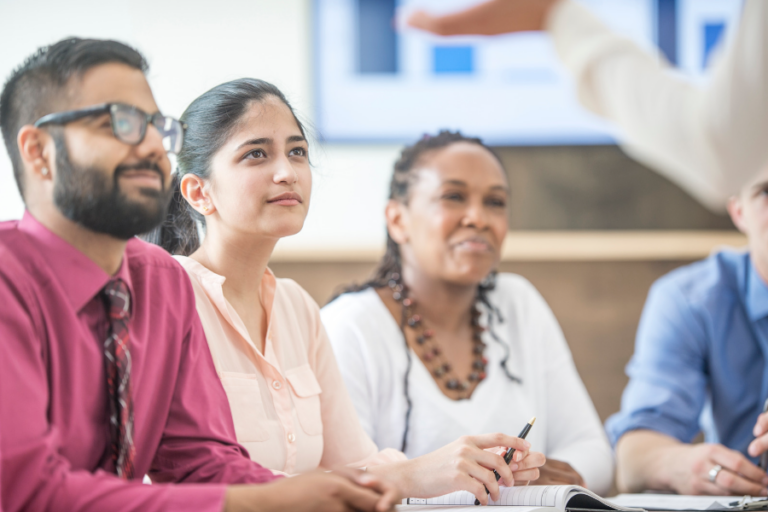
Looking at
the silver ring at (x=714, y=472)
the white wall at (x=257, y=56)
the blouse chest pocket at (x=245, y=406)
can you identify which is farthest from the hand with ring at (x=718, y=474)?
the white wall at (x=257, y=56)

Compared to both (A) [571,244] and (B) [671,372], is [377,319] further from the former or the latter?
(A) [571,244]

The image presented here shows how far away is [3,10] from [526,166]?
2008mm

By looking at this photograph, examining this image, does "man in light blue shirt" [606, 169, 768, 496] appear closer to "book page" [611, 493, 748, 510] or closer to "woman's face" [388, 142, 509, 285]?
"book page" [611, 493, 748, 510]

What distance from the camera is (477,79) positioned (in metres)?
2.88

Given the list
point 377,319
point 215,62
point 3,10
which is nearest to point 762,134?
point 377,319

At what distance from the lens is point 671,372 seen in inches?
68.5

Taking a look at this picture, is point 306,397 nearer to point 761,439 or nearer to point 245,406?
point 245,406

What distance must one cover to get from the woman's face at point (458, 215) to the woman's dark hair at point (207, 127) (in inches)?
22.5

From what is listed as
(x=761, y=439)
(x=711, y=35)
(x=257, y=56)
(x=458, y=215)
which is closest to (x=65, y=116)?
(x=458, y=215)

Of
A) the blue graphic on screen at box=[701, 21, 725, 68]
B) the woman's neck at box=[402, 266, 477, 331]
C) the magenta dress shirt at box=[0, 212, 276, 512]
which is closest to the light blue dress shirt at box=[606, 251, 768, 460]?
the woman's neck at box=[402, 266, 477, 331]

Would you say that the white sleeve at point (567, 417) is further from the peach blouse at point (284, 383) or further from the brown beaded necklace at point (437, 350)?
the peach blouse at point (284, 383)

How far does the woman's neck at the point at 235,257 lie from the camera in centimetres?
111

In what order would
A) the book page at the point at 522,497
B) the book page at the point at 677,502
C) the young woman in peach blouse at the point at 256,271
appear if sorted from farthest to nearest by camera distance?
1. the book page at the point at 677,502
2. the young woman in peach blouse at the point at 256,271
3. the book page at the point at 522,497

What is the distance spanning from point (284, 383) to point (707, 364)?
115 centimetres
